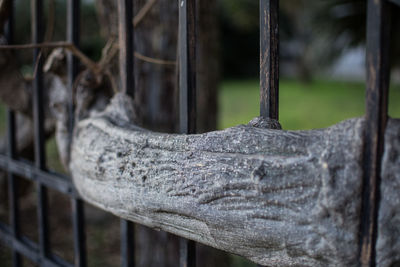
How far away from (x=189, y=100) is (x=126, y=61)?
28cm

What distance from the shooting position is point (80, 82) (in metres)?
1.37

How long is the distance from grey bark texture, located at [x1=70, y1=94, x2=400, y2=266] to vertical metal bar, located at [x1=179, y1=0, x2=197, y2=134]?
0.29 ft

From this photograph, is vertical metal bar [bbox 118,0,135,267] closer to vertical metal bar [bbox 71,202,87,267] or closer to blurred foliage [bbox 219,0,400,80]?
vertical metal bar [bbox 71,202,87,267]

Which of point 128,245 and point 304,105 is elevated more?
point 128,245

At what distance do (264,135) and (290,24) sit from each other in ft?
38.5

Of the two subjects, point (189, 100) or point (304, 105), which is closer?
point (189, 100)

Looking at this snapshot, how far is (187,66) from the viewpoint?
0.93m

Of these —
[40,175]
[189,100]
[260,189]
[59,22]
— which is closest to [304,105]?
[59,22]

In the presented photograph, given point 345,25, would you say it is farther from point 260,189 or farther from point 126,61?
point 260,189

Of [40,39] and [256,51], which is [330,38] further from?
[256,51]

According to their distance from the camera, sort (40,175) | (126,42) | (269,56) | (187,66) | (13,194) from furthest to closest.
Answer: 1. (13,194)
2. (40,175)
3. (126,42)
4. (187,66)
5. (269,56)

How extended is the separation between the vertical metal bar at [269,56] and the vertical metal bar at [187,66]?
181 millimetres

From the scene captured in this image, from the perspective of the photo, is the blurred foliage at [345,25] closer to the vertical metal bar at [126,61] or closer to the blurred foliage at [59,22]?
the vertical metal bar at [126,61]

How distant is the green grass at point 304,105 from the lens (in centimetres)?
633
